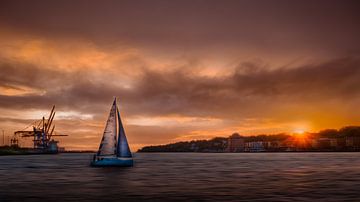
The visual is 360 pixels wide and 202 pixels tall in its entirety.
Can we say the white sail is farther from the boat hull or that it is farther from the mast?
the boat hull

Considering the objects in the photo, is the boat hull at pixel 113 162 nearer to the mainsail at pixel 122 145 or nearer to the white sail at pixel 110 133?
the mainsail at pixel 122 145

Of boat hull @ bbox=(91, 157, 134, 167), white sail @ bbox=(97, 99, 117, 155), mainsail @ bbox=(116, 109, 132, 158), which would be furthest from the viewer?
boat hull @ bbox=(91, 157, 134, 167)

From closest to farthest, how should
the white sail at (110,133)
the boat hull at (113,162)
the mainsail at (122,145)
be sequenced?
the mainsail at (122,145)
the white sail at (110,133)
the boat hull at (113,162)

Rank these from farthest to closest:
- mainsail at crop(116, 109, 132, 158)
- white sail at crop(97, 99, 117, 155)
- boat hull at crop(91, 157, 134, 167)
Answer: boat hull at crop(91, 157, 134, 167), white sail at crop(97, 99, 117, 155), mainsail at crop(116, 109, 132, 158)

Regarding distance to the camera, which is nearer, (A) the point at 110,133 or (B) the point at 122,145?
(B) the point at 122,145

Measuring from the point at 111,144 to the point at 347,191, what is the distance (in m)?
48.8

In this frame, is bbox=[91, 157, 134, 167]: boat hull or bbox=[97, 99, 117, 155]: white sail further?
bbox=[91, 157, 134, 167]: boat hull

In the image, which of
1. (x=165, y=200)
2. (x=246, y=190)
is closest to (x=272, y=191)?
(x=246, y=190)

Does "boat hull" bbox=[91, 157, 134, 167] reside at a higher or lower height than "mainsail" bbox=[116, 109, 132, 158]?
lower

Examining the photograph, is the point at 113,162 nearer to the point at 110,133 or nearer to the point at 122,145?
the point at 122,145

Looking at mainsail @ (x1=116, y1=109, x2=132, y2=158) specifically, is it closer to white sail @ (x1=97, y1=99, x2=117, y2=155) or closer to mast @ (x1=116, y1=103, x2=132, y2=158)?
mast @ (x1=116, y1=103, x2=132, y2=158)

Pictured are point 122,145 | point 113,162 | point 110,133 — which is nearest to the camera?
point 122,145

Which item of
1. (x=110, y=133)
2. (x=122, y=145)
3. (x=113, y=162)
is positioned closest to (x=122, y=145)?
(x=122, y=145)

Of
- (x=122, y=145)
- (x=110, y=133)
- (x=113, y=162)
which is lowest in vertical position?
(x=113, y=162)
